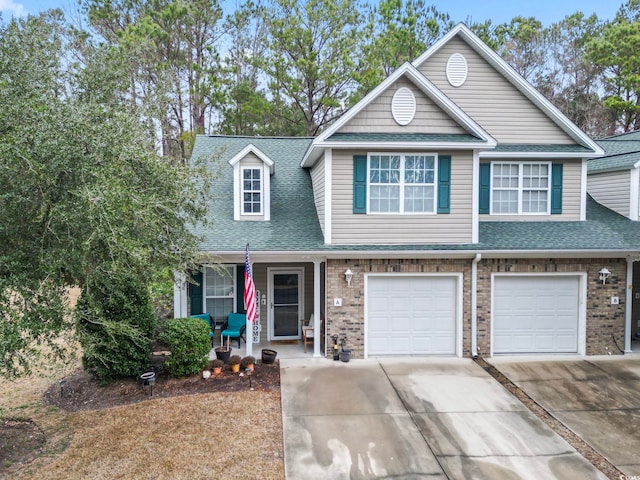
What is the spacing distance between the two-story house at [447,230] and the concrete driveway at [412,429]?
1637mm

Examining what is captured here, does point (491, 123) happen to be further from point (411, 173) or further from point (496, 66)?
point (411, 173)

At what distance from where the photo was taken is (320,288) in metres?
11.6

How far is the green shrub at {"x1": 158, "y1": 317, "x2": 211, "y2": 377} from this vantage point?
9.31 m

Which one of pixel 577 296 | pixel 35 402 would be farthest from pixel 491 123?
pixel 35 402

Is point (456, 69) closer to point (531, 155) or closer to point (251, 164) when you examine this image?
point (531, 155)

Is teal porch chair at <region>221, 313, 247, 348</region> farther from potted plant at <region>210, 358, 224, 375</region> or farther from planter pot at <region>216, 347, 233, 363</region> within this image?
potted plant at <region>210, 358, 224, 375</region>

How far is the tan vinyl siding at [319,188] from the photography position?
11359mm

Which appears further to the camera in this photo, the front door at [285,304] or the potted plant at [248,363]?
the front door at [285,304]

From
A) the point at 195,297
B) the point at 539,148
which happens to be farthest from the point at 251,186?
the point at 539,148

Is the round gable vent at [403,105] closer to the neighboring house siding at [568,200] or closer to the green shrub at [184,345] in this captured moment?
the neighboring house siding at [568,200]

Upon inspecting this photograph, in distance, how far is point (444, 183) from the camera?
10.8 metres

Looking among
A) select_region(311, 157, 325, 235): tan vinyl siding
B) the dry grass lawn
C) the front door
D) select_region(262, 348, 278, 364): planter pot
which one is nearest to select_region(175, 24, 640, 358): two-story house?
select_region(311, 157, 325, 235): tan vinyl siding

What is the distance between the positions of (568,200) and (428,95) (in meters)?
4.94

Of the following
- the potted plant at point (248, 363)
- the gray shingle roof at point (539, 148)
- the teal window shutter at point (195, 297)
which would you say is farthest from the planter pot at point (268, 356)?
the gray shingle roof at point (539, 148)
